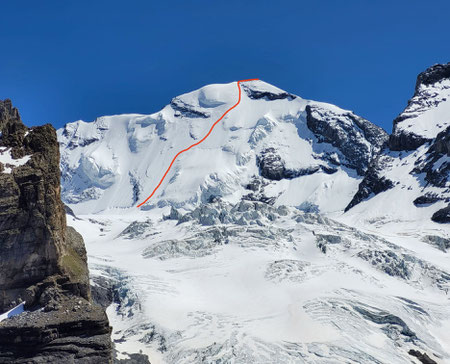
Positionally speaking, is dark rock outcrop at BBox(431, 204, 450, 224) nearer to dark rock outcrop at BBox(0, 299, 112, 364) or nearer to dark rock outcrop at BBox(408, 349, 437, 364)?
dark rock outcrop at BBox(408, 349, 437, 364)

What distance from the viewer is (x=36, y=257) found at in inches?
2175

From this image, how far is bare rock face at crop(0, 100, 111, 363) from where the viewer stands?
4972cm

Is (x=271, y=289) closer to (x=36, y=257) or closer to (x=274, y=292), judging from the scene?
(x=274, y=292)

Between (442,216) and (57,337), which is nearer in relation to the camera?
(57,337)

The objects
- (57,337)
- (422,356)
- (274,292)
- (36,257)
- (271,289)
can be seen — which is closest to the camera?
(57,337)

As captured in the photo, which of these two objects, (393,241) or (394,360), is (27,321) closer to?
(394,360)

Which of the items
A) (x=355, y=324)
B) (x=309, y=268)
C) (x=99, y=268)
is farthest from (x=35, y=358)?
(x=309, y=268)

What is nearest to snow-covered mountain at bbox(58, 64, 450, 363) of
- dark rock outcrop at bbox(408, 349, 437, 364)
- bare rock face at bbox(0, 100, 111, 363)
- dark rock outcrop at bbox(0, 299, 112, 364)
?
dark rock outcrop at bbox(408, 349, 437, 364)

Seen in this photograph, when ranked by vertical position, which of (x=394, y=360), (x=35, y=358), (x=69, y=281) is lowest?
(x=394, y=360)

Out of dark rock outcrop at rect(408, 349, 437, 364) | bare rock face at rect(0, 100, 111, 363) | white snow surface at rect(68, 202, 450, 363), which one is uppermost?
bare rock face at rect(0, 100, 111, 363)

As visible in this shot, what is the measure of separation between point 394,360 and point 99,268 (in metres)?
56.6

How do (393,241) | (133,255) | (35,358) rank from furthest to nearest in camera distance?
(393,241) → (133,255) → (35,358)

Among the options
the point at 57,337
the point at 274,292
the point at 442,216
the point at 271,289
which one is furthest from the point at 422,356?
the point at 442,216

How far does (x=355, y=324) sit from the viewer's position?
93.2m
